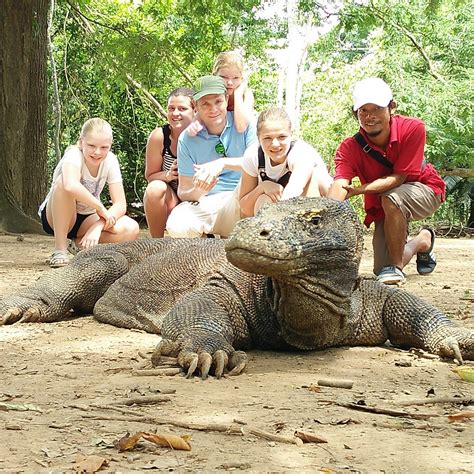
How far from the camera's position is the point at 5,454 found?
1.91 metres

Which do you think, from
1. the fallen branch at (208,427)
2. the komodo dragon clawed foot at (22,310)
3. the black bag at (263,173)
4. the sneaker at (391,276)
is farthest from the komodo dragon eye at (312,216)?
the sneaker at (391,276)

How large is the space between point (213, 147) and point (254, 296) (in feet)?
8.58

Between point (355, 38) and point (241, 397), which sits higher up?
point (355, 38)

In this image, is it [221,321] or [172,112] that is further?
[172,112]

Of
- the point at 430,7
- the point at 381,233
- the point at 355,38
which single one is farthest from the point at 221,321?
the point at 355,38

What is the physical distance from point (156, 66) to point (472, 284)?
3.09m

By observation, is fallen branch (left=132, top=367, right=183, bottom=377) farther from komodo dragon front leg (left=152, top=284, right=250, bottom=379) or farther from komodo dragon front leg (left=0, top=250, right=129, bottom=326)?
komodo dragon front leg (left=0, top=250, right=129, bottom=326)

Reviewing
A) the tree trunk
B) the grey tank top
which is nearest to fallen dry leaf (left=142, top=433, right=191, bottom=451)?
the grey tank top

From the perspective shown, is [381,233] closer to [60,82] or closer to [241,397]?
[241,397]

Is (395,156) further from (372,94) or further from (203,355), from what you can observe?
(203,355)

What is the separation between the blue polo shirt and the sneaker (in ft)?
3.93

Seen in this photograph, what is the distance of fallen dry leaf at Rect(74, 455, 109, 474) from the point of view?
5.89 ft

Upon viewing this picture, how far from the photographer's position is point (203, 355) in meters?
2.85

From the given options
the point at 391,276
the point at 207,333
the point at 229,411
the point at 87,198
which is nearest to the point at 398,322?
the point at 207,333
